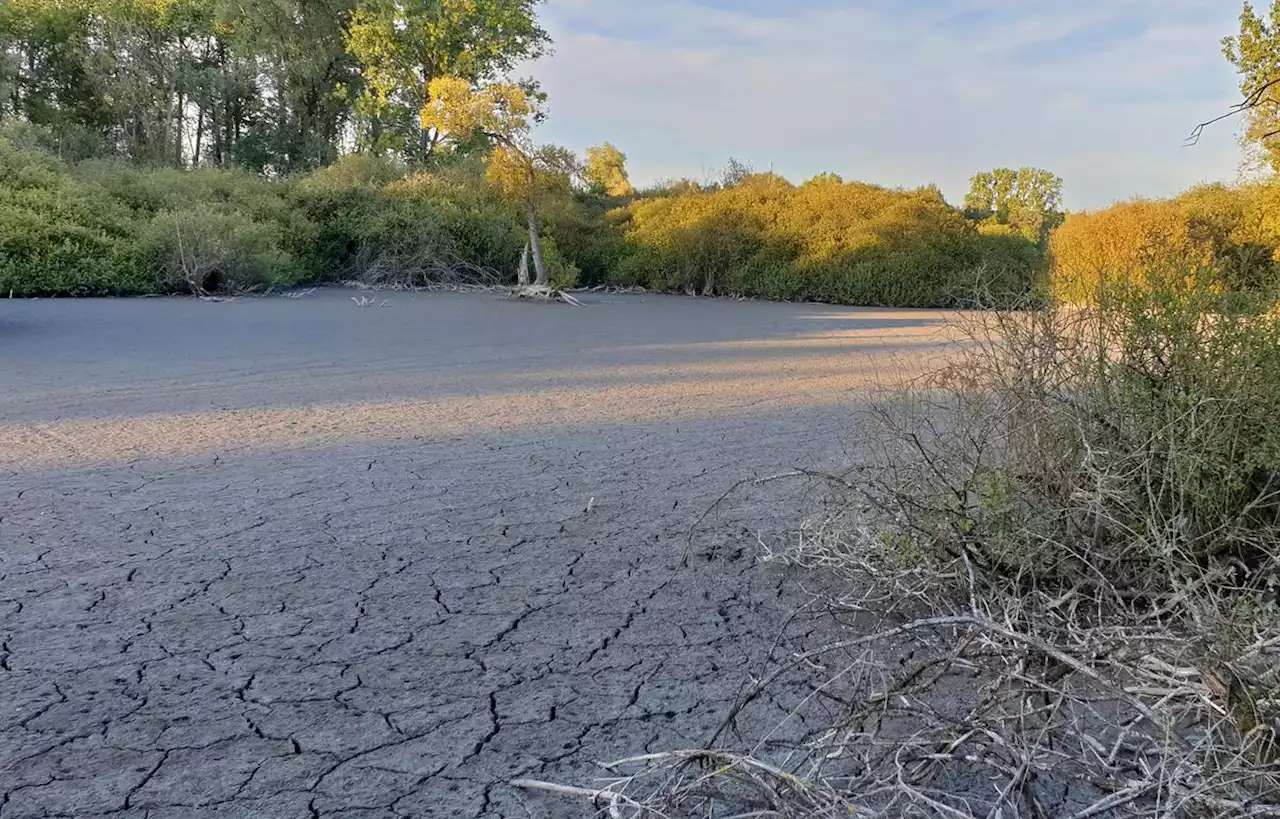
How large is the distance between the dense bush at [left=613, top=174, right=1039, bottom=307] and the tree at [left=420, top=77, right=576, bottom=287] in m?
5.34

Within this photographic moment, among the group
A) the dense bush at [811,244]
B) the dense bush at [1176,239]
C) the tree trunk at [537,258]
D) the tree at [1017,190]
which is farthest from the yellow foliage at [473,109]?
the tree at [1017,190]

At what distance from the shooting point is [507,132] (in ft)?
52.7

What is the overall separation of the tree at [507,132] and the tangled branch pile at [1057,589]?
1399 centimetres

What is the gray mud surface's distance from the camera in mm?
1945

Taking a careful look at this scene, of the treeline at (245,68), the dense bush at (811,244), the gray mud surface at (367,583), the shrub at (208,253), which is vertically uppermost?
the treeline at (245,68)

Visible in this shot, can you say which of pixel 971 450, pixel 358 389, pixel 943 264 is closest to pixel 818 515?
pixel 971 450

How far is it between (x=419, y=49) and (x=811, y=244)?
14781 mm

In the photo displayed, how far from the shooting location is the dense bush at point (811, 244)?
20031 millimetres

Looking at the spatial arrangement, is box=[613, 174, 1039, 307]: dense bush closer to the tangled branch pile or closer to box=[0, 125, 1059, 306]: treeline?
box=[0, 125, 1059, 306]: treeline

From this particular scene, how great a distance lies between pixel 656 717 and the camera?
2176mm

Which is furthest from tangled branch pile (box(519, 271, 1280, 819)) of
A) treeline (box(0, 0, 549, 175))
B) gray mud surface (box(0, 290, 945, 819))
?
treeline (box(0, 0, 549, 175))

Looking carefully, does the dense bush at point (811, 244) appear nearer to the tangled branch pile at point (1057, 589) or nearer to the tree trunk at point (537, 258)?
the tree trunk at point (537, 258)

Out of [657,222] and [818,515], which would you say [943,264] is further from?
[818,515]

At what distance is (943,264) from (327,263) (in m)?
14.2
